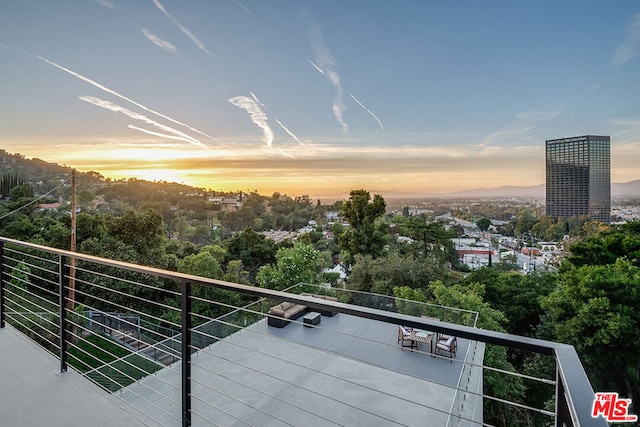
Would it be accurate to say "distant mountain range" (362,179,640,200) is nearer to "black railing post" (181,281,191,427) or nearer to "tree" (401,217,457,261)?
"tree" (401,217,457,261)

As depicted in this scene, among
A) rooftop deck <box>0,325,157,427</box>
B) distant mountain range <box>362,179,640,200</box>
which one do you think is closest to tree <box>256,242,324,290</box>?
distant mountain range <box>362,179,640,200</box>

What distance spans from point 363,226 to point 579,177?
45.9 ft

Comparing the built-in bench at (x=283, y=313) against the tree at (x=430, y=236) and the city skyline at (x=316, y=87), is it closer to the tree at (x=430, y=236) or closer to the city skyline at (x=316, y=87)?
the city skyline at (x=316, y=87)

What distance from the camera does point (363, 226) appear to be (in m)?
20.8

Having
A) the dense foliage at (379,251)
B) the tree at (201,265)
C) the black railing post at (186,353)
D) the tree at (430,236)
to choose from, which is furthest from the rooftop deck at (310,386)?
the tree at (430,236)

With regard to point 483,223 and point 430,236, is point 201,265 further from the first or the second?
point 483,223

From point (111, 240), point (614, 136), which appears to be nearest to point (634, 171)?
point (614, 136)

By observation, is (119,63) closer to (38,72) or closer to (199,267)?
(38,72)

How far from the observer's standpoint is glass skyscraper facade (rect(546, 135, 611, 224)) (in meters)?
20.6

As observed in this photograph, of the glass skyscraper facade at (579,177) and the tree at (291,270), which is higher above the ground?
the glass skyscraper facade at (579,177)

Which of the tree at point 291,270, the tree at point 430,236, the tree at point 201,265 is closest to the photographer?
the tree at point 291,270

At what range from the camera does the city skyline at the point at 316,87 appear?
8.97m

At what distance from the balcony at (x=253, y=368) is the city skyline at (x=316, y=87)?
523cm

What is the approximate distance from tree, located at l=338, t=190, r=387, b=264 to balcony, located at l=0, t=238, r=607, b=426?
30.7ft
